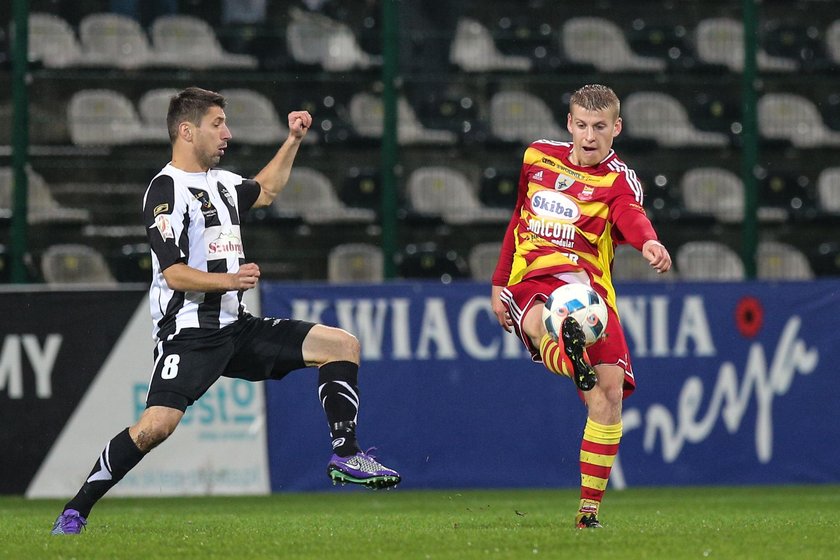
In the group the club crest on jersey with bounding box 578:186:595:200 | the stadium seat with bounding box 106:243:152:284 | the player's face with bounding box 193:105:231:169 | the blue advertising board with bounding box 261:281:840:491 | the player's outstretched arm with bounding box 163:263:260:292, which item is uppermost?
the player's face with bounding box 193:105:231:169

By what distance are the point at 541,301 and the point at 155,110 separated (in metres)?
6.45

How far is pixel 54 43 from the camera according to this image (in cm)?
1227

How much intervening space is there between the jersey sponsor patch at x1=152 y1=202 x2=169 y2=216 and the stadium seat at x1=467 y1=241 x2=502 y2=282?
6.21 m

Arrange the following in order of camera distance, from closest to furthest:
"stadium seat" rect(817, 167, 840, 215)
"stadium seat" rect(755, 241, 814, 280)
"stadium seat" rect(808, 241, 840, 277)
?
"stadium seat" rect(755, 241, 814, 280) < "stadium seat" rect(808, 241, 840, 277) < "stadium seat" rect(817, 167, 840, 215)

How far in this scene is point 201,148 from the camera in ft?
21.8

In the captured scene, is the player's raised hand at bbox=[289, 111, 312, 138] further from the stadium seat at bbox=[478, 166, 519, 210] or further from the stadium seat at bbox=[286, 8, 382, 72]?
the stadium seat at bbox=[478, 166, 519, 210]

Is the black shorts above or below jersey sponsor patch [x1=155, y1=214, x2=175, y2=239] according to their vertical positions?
below

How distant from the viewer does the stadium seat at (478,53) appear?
41.4 feet

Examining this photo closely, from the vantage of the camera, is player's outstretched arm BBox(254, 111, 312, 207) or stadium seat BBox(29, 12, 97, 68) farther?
stadium seat BBox(29, 12, 97, 68)

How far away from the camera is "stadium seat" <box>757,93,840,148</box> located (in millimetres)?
13016

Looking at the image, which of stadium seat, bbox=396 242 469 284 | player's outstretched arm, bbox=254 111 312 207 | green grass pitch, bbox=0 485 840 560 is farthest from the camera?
stadium seat, bbox=396 242 469 284

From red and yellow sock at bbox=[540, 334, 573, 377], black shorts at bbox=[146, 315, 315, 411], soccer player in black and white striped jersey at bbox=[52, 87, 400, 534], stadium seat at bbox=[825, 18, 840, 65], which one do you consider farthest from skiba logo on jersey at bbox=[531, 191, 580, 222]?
stadium seat at bbox=[825, 18, 840, 65]

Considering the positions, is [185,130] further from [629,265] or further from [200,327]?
[629,265]

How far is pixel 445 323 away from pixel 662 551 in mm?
5625
